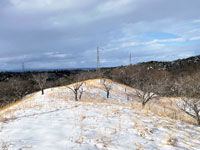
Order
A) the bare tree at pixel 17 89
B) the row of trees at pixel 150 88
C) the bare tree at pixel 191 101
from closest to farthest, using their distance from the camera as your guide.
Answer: the bare tree at pixel 191 101, the row of trees at pixel 150 88, the bare tree at pixel 17 89

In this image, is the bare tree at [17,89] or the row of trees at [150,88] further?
the bare tree at [17,89]

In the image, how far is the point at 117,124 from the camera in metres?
7.34

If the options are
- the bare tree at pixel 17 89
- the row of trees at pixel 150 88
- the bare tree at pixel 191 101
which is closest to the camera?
the bare tree at pixel 191 101

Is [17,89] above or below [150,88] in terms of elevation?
below

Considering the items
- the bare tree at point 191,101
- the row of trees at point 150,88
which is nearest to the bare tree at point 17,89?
the row of trees at point 150,88

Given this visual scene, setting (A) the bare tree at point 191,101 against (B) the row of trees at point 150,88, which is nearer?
(A) the bare tree at point 191,101

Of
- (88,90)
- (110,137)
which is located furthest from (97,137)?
(88,90)

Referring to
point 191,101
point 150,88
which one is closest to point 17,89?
point 150,88

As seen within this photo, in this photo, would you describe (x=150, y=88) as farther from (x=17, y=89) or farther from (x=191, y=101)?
(x=17, y=89)

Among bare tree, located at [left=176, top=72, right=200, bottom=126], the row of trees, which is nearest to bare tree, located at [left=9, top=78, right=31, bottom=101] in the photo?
the row of trees

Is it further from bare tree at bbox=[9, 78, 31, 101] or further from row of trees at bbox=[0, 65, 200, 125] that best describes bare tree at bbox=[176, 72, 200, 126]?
bare tree at bbox=[9, 78, 31, 101]

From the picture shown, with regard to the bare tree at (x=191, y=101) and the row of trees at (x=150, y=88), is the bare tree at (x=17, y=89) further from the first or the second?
the bare tree at (x=191, y=101)

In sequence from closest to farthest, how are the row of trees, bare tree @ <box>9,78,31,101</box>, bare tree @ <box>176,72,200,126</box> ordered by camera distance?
1. bare tree @ <box>176,72,200,126</box>
2. the row of trees
3. bare tree @ <box>9,78,31,101</box>

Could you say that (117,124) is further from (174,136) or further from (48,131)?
(48,131)
